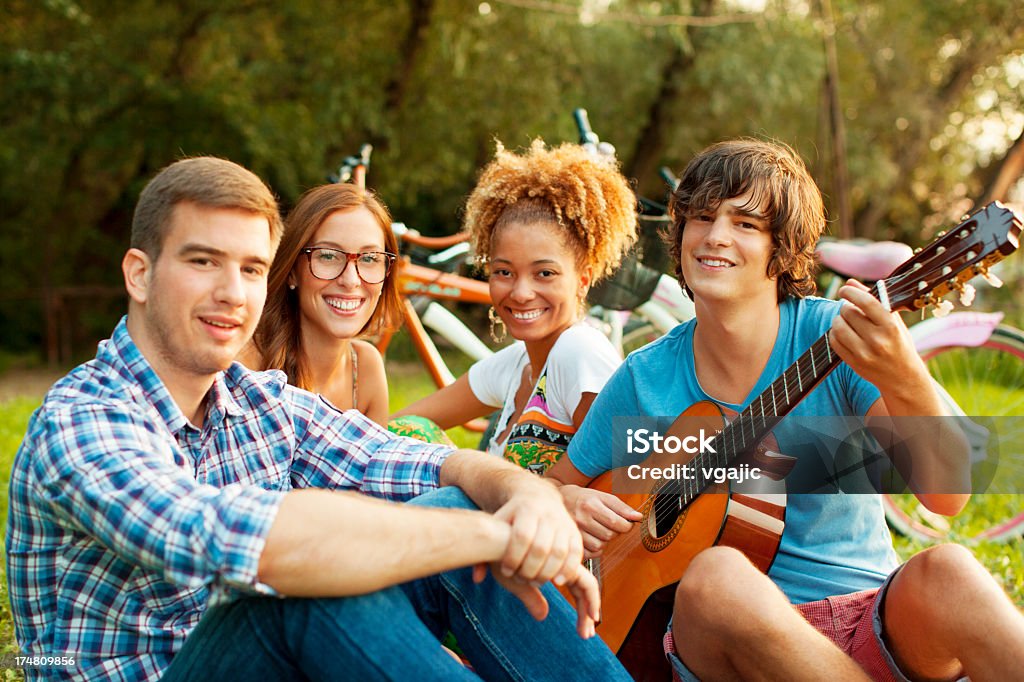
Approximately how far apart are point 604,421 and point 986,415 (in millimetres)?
2876

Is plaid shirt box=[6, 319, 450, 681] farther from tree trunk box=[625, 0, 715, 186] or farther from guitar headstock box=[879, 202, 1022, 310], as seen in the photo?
tree trunk box=[625, 0, 715, 186]

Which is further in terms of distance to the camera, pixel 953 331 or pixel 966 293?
pixel 953 331

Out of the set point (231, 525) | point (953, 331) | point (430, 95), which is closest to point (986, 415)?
point (953, 331)

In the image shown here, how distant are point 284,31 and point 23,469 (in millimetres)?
8767

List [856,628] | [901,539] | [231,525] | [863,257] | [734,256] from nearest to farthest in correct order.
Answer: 1. [231,525]
2. [856,628]
3. [734,256]
4. [863,257]
5. [901,539]

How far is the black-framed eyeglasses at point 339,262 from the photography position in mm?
2875

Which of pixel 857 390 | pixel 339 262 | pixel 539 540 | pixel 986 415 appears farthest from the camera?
pixel 986 415

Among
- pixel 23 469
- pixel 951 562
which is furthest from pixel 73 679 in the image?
pixel 951 562

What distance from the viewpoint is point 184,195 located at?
1753 millimetres

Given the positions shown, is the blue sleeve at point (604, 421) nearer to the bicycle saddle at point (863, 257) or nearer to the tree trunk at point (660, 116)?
the bicycle saddle at point (863, 257)

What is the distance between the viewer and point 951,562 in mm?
1678

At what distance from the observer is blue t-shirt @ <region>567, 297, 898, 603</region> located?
2.01m

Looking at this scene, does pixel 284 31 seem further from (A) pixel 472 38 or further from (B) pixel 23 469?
(B) pixel 23 469

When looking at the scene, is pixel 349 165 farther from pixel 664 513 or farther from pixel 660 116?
pixel 660 116
